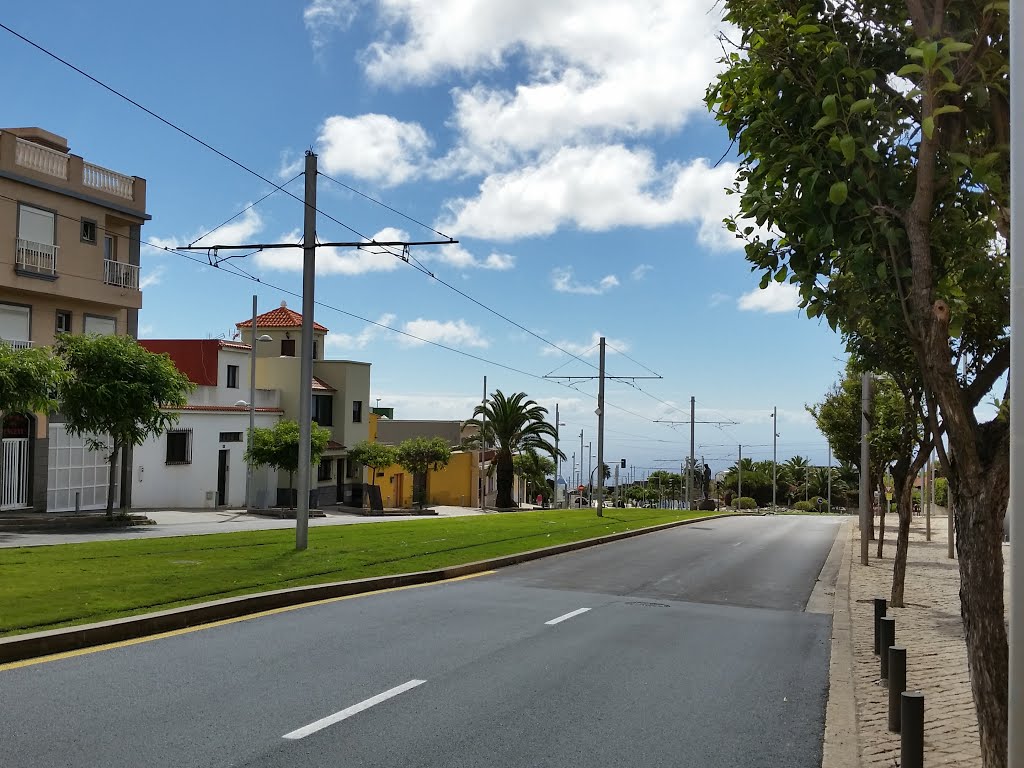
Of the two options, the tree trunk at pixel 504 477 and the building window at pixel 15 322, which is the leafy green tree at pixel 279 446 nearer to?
the building window at pixel 15 322

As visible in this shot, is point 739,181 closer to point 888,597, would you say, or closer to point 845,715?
point 845,715

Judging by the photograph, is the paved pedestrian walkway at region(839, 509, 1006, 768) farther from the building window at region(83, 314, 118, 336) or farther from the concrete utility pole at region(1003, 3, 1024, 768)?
the building window at region(83, 314, 118, 336)

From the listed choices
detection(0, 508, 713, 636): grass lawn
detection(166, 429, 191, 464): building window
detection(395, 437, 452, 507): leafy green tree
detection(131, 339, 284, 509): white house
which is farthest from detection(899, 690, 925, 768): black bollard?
detection(395, 437, 452, 507): leafy green tree

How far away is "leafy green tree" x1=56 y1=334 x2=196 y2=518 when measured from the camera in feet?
92.6

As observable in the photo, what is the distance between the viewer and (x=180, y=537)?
22.5m

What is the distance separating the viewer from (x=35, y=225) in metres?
31.9

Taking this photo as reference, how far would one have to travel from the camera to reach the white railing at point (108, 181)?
33969 mm

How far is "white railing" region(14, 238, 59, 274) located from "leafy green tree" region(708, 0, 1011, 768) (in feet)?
97.0

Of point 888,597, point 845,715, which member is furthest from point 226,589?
point 888,597

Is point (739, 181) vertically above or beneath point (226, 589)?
above

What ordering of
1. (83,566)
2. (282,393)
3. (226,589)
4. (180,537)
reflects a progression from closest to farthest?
(226,589) < (83,566) < (180,537) < (282,393)

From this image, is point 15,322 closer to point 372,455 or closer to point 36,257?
point 36,257

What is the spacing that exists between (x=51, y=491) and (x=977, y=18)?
1260 inches

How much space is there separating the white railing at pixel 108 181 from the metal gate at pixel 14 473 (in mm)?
9304
